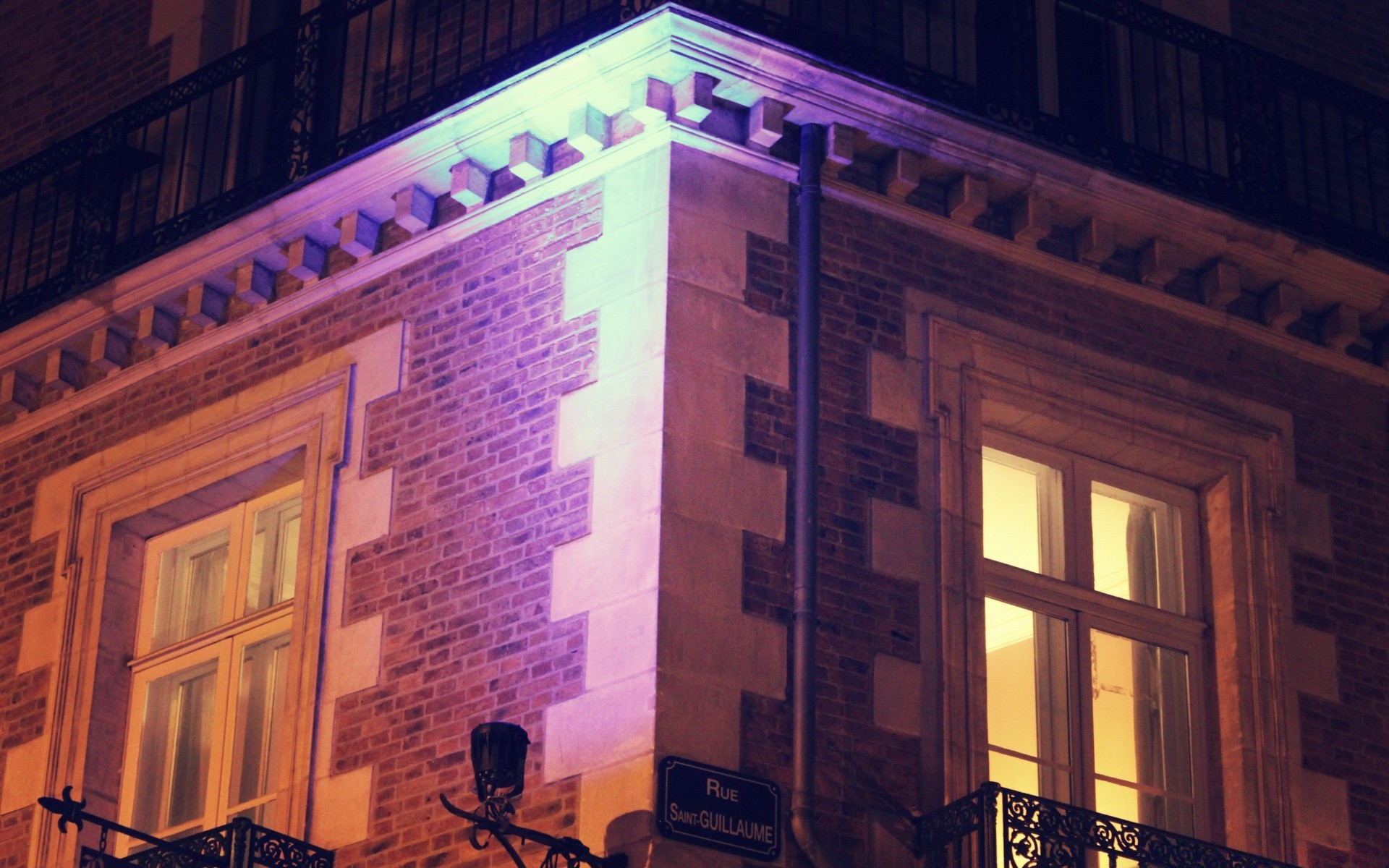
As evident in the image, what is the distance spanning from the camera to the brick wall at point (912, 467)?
11.1 m

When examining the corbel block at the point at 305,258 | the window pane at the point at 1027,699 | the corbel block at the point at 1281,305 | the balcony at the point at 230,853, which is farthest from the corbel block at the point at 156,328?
the corbel block at the point at 1281,305

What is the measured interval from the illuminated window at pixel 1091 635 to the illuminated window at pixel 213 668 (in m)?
3.12

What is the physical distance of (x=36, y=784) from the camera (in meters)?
13.0

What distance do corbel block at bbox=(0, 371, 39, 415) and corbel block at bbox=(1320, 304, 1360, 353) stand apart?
6278 mm

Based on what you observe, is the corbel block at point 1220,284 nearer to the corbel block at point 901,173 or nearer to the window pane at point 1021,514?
the window pane at point 1021,514

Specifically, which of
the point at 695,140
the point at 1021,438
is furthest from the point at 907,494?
the point at 695,140

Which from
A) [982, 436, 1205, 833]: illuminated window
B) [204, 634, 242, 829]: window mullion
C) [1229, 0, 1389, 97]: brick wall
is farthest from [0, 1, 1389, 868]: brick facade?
[1229, 0, 1389, 97]: brick wall

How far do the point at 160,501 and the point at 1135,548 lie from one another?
4.51m

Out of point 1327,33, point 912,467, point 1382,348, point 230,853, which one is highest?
point 1327,33

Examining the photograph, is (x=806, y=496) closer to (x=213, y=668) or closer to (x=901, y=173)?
(x=901, y=173)

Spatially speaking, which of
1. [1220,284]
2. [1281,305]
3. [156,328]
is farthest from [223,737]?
[1281,305]

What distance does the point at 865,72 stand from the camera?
1215 centimetres

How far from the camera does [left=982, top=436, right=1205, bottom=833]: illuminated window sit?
39.2 ft

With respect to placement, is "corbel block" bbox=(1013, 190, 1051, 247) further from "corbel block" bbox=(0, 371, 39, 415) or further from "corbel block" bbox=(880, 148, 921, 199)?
"corbel block" bbox=(0, 371, 39, 415)
